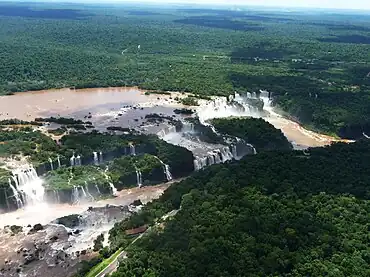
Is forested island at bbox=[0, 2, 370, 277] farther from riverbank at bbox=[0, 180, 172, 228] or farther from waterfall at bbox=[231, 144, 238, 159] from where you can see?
waterfall at bbox=[231, 144, 238, 159]

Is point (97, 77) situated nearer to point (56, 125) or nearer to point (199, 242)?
point (56, 125)

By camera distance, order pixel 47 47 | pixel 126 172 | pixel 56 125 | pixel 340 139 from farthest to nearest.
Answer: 1. pixel 47 47
2. pixel 340 139
3. pixel 56 125
4. pixel 126 172

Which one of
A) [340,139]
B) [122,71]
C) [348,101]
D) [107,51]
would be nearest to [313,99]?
[348,101]

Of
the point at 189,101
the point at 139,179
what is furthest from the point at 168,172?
the point at 189,101

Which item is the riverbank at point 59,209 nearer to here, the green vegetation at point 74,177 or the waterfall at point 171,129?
the green vegetation at point 74,177

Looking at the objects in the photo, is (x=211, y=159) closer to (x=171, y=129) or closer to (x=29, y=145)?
(x=171, y=129)
